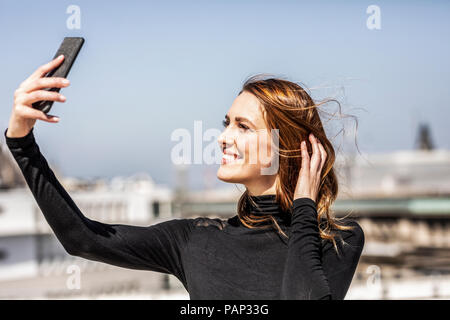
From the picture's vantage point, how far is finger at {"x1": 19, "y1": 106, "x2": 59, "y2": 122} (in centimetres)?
213

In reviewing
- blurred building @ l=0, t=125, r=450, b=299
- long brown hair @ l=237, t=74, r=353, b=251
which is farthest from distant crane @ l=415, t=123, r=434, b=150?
long brown hair @ l=237, t=74, r=353, b=251

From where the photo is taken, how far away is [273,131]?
271cm

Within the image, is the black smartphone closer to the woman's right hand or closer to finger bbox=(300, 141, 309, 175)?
the woman's right hand

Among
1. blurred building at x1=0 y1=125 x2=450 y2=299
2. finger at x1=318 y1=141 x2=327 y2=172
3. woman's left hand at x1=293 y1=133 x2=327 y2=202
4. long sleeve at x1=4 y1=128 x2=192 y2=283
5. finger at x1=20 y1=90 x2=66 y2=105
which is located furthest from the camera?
blurred building at x1=0 y1=125 x2=450 y2=299

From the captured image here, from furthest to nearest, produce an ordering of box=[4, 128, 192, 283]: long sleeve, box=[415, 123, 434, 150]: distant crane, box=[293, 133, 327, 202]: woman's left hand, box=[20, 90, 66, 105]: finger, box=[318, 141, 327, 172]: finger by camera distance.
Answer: box=[415, 123, 434, 150]: distant crane, box=[318, 141, 327, 172]: finger, box=[293, 133, 327, 202]: woman's left hand, box=[4, 128, 192, 283]: long sleeve, box=[20, 90, 66, 105]: finger

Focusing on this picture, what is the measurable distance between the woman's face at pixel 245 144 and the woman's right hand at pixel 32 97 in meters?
0.79

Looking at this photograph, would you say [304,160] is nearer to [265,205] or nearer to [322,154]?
[322,154]

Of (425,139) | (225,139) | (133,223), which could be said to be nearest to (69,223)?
(225,139)

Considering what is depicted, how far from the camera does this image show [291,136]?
2.72 m

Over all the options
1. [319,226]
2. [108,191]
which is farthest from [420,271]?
[319,226]

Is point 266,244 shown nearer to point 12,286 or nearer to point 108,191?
point 12,286

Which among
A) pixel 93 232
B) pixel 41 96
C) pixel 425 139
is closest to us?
pixel 41 96

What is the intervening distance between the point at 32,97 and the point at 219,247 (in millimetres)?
994
